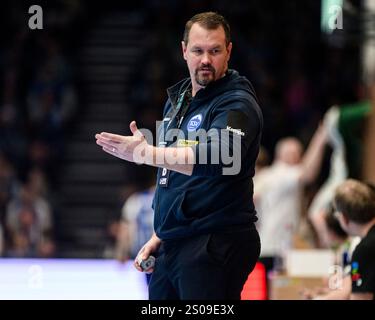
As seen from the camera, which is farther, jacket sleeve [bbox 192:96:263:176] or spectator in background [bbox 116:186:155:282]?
spectator in background [bbox 116:186:155:282]

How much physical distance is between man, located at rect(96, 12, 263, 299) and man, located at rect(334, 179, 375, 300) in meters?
0.87

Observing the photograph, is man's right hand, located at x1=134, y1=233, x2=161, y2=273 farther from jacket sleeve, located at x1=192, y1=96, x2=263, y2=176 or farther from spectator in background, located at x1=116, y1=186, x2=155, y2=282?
spectator in background, located at x1=116, y1=186, x2=155, y2=282

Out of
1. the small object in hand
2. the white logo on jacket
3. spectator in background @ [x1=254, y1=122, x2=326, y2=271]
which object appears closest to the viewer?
the white logo on jacket

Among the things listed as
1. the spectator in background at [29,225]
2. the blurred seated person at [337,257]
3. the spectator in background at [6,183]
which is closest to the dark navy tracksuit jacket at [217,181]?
the blurred seated person at [337,257]

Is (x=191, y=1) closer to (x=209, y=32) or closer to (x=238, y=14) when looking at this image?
(x=238, y=14)

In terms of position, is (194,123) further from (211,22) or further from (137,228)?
(137,228)

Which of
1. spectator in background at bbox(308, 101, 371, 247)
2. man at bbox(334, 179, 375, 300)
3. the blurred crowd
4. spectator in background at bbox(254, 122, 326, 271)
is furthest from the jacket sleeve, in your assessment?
the blurred crowd

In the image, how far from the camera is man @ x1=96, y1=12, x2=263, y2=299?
12.6 ft

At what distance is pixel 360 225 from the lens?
4.91 m

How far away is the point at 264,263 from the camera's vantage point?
863cm

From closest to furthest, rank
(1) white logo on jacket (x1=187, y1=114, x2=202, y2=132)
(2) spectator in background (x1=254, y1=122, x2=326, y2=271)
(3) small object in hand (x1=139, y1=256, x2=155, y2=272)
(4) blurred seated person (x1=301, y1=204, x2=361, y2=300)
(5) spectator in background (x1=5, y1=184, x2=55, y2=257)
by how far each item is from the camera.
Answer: (1) white logo on jacket (x1=187, y1=114, x2=202, y2=132) < (3) small object in hand (x1=139, y1=256, x2=155, y2=272) < (4) blurred seated person (x1=301, y1=204, x2=361, y2=300) < (2) spectator in background (x1=254, y1=122, x2=326, y2=271) < (5) spectator in background (x1=5, y1=184, x2=55, y2=257)

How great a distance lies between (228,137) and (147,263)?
78 centimetres

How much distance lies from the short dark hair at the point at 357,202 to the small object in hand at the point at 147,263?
1.21m
